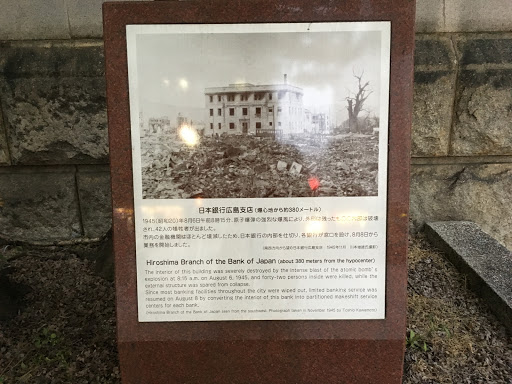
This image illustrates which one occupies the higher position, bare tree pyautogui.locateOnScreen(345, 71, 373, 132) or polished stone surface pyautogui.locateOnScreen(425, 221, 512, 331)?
bare tree pyautogui.locateOnScreen(345, 71, 373, 132)

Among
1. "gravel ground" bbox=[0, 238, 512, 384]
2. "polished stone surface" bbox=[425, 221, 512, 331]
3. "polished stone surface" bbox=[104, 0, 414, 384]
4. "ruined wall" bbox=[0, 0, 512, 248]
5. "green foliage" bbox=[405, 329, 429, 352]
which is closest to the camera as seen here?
"polished stone surface" bbox=[104, 0, 414, 384]

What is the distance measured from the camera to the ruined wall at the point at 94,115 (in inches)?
129

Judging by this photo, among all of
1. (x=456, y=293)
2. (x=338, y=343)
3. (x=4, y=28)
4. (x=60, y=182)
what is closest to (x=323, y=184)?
(x=338, y=343)

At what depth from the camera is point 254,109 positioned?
78.5 inches

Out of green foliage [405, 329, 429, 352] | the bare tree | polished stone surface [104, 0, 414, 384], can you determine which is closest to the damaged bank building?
the bare tree

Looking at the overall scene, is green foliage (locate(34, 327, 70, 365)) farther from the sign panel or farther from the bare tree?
the bare tree

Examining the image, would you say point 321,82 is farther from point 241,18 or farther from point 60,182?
point 60,182

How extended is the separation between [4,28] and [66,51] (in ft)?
1.69

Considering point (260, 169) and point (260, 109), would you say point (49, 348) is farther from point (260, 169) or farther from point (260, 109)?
point (260, 109)

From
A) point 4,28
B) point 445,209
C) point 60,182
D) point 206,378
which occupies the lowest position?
point 206,378

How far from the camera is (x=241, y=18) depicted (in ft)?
6.46

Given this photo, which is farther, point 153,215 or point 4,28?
point 4,28

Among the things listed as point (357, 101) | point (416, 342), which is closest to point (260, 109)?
point (357, 101)

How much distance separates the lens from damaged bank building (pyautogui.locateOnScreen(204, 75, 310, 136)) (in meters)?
1.99
